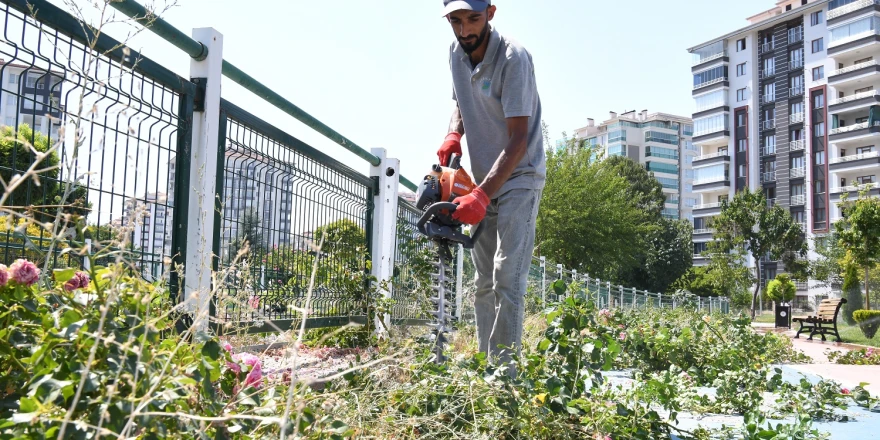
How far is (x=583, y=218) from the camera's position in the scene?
105 ft

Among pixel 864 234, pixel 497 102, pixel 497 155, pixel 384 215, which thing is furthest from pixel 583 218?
pixel 497 102

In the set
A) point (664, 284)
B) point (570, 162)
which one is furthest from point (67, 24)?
point (664, 284)

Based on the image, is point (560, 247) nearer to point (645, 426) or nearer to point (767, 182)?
point (645, 426)

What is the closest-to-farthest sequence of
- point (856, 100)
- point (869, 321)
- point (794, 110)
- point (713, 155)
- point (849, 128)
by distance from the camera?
point (869, 321)
point (856, 100)
point (849, 128)
point (794, 110)
point (713, 155)

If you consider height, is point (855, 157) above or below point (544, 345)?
above

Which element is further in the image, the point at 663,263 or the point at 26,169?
the point at 663,263

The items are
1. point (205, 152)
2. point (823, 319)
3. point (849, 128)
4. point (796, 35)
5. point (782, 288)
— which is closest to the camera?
point (205, 152)

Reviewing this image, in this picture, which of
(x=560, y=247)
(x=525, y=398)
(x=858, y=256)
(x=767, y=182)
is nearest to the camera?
(x=525, y=398)

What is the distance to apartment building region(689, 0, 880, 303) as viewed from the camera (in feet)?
196

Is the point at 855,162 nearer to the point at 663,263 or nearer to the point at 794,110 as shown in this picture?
the point at 794,110

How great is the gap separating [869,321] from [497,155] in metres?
22.3

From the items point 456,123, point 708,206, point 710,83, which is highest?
point 710,83

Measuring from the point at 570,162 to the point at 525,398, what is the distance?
3151 cm

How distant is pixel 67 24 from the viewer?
2.73 metres
